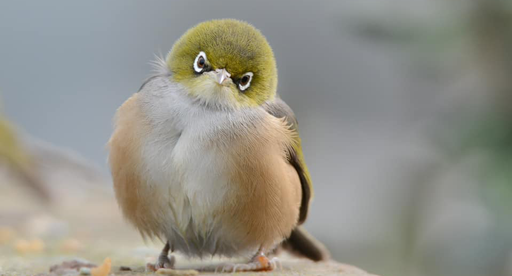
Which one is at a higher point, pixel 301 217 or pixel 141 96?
pixel 141 96

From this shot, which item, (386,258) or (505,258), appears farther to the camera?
(386,258)

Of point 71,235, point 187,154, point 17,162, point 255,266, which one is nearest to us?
point 187,154

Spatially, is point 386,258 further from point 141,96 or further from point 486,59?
point 141,96

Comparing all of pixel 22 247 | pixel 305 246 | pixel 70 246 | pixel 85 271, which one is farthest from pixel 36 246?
pixel 305 246

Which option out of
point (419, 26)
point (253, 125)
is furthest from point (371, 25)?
point (253, 125)

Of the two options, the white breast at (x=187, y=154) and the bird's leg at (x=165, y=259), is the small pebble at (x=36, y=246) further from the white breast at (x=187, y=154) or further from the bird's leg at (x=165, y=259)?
the white breast at (x=187, y=154)

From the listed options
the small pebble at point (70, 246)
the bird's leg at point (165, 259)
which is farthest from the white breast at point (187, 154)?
the small pebble at point (70, 246)

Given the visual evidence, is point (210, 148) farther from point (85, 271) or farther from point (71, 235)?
point (71, 235)

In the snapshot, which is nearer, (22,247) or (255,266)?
(255,266)
